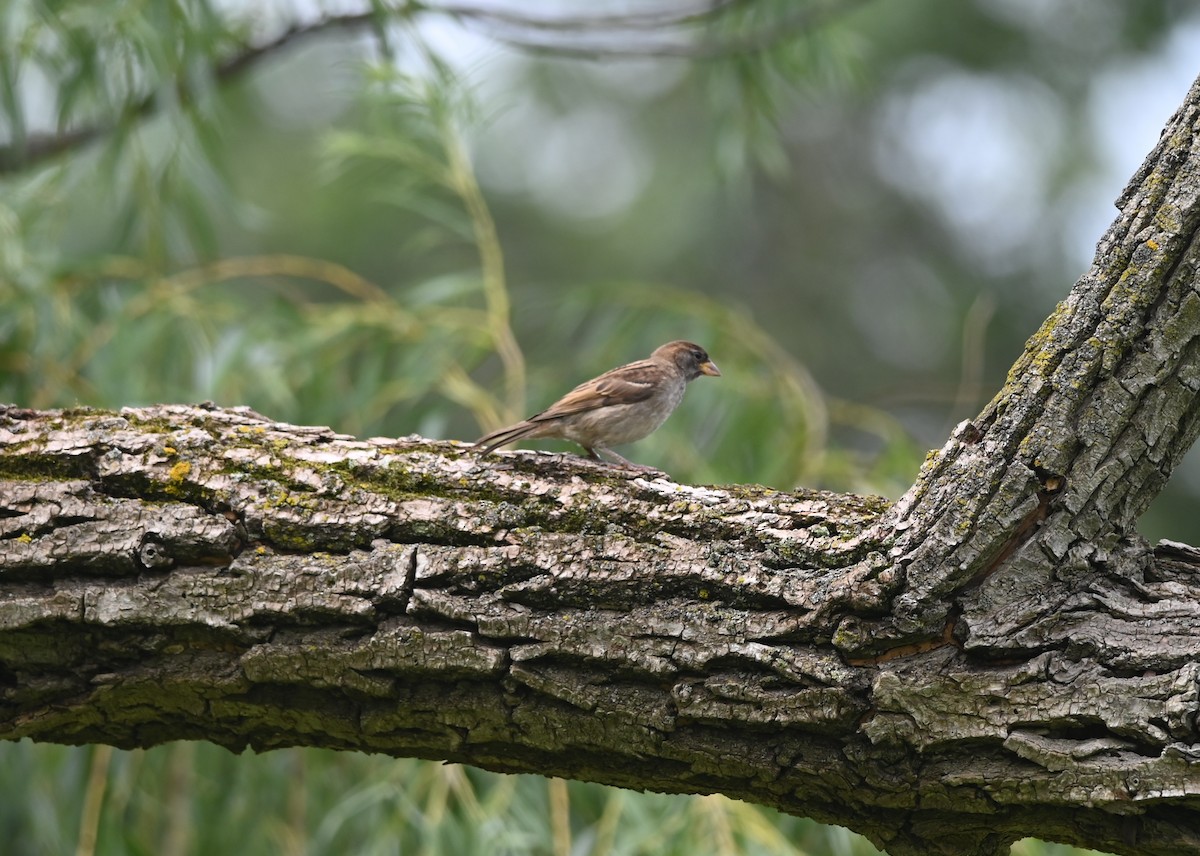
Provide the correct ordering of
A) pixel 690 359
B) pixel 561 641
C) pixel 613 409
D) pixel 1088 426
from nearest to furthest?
pixel 1088 426
pixel 561 641
pixel 613 409
pixel 690 359

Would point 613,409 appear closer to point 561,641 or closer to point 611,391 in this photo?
point 611,391

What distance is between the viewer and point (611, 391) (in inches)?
193

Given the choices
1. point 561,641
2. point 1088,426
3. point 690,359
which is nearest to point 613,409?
point 690,359

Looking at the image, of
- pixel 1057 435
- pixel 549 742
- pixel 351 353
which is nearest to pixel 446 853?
pixel 549 742

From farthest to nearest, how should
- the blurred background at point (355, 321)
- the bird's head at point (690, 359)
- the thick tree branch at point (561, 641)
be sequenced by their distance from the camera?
the bird's head at point (690, 359) < the blurred background at point (355, 321) < the thick tree branch at point (561, 641)

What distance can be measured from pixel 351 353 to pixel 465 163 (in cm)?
107

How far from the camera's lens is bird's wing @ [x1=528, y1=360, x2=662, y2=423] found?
476cm

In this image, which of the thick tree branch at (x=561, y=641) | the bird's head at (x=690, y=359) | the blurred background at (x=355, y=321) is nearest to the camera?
the thick tree branch at (x=561, y=641)

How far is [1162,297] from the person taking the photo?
7.72 feet

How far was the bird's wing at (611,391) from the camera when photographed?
4.76m

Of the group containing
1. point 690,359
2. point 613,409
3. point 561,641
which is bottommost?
point 561,641

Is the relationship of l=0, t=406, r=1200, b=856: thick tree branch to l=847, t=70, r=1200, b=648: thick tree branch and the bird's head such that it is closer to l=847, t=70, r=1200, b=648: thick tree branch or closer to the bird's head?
l=847, t=70, r=1200, b=648: thick tree branch

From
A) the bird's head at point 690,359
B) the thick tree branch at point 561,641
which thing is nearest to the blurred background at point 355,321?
the bird's head at point 690,359

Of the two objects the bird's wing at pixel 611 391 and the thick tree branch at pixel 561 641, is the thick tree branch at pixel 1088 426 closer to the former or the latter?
the thick tree branch at pixel 561 641
